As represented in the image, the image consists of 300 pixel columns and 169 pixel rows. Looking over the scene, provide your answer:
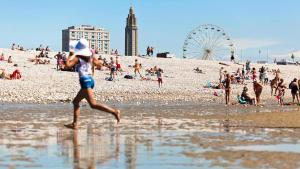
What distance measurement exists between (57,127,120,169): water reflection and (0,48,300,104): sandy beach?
58.9 feet

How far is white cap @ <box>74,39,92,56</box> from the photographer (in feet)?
38.2

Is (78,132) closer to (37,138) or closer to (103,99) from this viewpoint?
(37,138)

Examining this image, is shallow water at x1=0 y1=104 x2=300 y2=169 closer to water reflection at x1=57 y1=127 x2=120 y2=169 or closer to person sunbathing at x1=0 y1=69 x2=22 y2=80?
water reflection at x1=57 y1=127 x2=120 y2=169

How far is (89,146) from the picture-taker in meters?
9.34

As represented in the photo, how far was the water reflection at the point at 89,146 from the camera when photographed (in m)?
7.73

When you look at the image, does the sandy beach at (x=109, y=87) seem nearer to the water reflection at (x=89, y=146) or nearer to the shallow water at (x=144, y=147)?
the shallow water at (x=144, y=147)

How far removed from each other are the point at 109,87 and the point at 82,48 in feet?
89.8

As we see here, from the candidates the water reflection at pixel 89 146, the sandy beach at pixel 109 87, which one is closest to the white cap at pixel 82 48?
the water reflection at pixel 89 146

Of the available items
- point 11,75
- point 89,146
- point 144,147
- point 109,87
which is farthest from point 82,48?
point 11,75

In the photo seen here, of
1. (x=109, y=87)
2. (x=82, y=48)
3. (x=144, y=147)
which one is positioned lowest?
(x=144, y=147)

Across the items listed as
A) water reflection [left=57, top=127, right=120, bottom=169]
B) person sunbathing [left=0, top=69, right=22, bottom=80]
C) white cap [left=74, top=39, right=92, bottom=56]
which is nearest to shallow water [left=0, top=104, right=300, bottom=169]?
water reflection [left=57, top=127, right=120, bottom=169]

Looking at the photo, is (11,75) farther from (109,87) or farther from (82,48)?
(82,48)

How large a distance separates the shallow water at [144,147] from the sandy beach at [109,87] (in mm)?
17543

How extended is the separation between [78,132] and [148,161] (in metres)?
4.18
